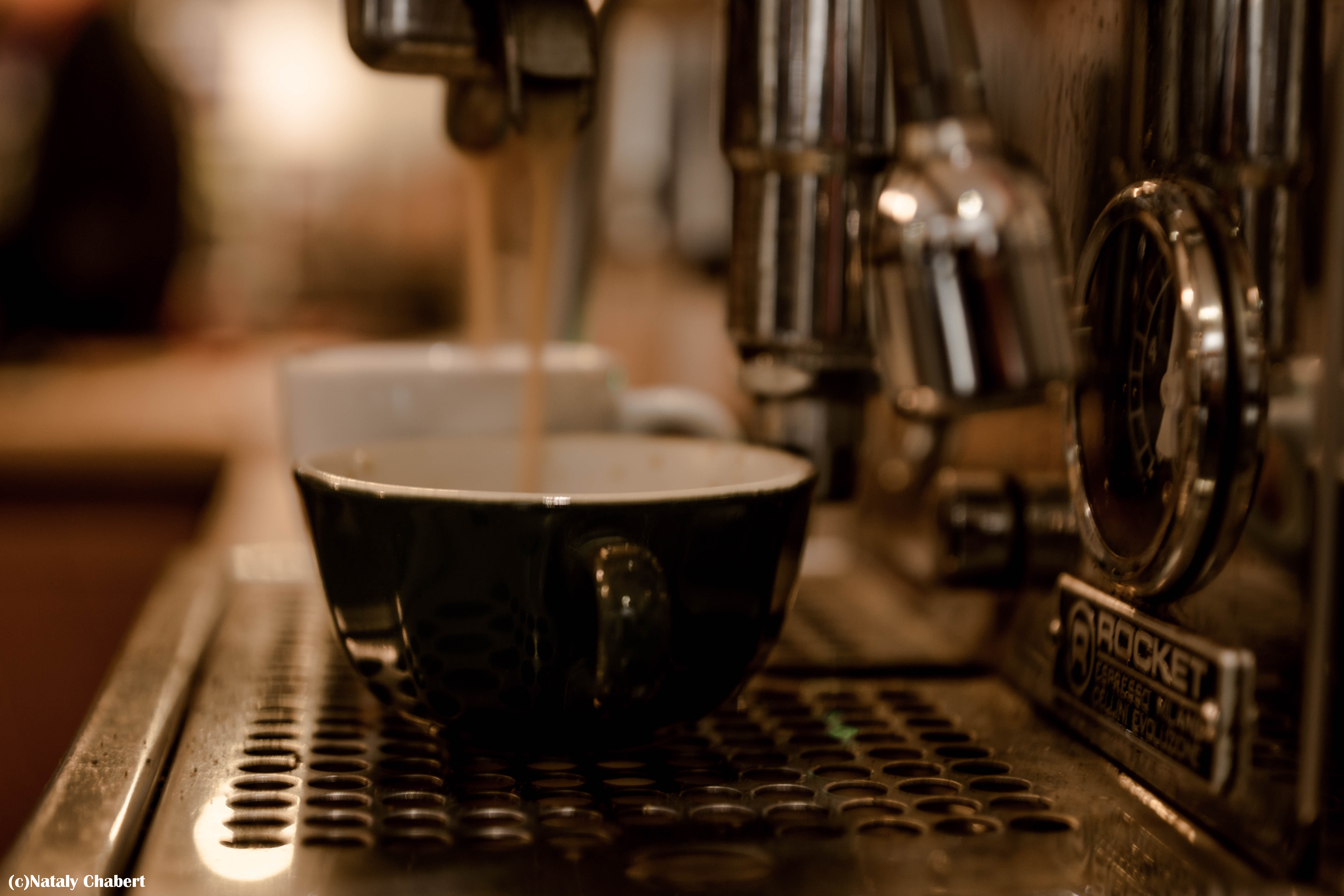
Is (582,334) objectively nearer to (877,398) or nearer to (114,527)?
(877,398)

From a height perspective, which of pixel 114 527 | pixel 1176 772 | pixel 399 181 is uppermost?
pixel 399 181

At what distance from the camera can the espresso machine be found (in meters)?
0.28

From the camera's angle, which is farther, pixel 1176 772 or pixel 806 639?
pixel 806 639

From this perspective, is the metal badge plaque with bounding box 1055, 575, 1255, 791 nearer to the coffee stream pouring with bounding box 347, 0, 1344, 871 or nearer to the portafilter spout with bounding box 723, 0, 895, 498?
the coffee stream pouring with bounding box 347, 0, 1344, 871

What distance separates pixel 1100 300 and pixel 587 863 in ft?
0.61

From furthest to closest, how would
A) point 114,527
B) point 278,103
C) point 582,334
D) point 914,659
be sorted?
point 278,103 → point 114,527 → point 582,334 → point 914,659

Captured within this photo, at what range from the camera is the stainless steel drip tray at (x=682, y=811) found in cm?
27

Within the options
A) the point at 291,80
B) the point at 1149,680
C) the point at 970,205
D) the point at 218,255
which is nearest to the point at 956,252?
the point at 970,205

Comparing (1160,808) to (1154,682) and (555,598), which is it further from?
(555,598)

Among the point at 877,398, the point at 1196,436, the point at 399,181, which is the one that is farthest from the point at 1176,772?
the point at 399,181

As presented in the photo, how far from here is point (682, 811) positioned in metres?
0.31

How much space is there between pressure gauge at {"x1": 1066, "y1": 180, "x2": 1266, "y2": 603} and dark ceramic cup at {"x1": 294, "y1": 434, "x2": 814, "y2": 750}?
3.1 inches

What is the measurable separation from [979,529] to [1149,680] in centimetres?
11

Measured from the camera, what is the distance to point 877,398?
628mm
